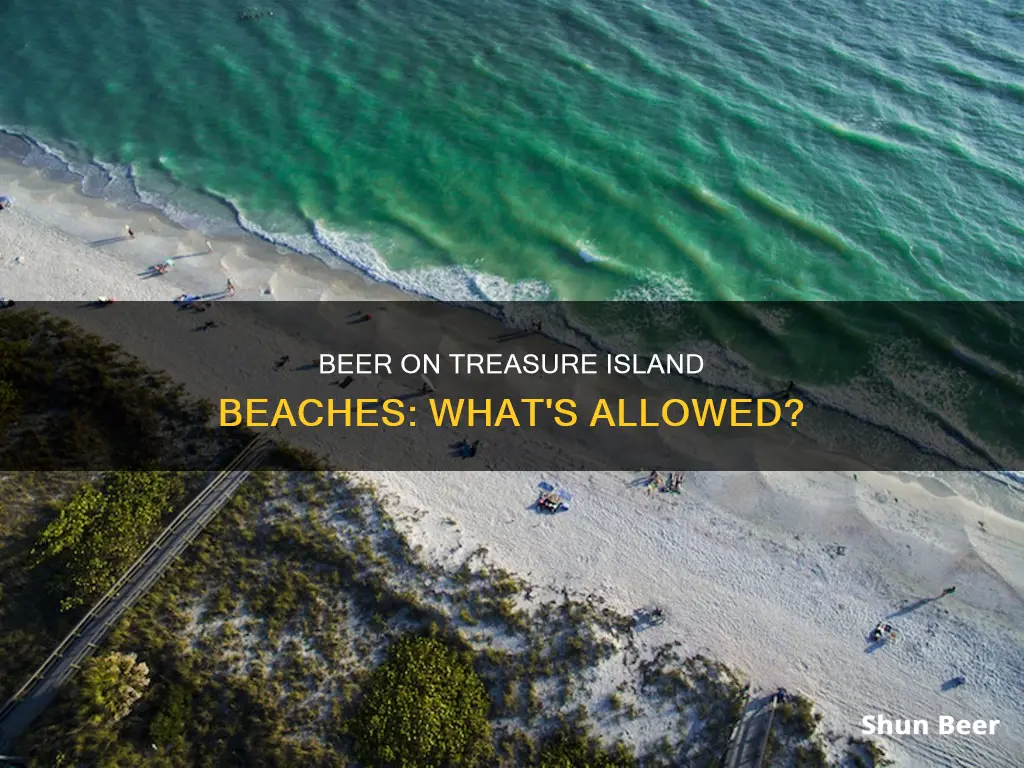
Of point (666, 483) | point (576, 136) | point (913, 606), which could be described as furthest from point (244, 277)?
point (913, 606)

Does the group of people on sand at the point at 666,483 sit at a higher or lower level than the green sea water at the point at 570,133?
lower

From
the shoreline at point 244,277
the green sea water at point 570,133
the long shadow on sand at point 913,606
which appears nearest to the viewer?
the long shadow on sand at point 913,606

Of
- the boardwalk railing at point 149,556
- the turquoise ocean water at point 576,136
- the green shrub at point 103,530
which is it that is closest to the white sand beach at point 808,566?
the boardwalk railing at point 149,556

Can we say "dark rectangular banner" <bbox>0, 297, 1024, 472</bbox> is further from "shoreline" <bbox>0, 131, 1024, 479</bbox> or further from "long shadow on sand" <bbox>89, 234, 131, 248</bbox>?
"long shadow on sand" <bbox>89, 234, 131, 248</bbox>

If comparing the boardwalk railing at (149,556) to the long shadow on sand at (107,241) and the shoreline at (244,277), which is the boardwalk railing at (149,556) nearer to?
the shoreline at (244,277)

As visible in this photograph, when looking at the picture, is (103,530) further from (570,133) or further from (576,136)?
(570,133)

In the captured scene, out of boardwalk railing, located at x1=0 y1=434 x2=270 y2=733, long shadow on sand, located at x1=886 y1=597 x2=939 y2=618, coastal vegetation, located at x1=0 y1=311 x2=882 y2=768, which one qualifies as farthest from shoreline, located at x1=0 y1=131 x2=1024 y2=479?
coastal vegetation, located at x1=0 y1=311 x2=882 y2=768

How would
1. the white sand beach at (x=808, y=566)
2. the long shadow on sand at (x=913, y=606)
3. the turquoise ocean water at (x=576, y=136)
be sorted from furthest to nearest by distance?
1. the turquoise ocean water at (x=576, y=136)
2. the long shadow on sand at (x=913, y=606)
3. the white sand beach at (x=808, y=566)
